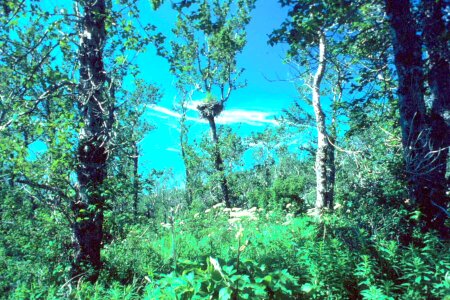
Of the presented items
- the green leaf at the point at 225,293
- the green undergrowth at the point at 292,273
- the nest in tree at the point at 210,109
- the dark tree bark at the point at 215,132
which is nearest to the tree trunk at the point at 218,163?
the dark tree bark at the point at 215,132

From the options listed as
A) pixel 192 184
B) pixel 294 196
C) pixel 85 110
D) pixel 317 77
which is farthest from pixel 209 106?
pixel 85 110

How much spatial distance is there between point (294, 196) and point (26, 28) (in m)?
17.4

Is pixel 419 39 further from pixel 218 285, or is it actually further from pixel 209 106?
pixel 209 106

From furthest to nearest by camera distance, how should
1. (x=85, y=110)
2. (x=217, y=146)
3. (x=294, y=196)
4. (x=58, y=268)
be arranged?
(x=217, y=146)
(x=294, y=196)
(x=85, y=110)
(x=58, y=268)

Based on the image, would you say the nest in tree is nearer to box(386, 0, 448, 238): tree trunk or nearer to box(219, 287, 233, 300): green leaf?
box(386, 0, 448, 238): tree trunk

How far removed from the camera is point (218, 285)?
9.20 feet

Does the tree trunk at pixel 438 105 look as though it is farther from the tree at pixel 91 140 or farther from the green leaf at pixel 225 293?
the tree at pixel 91 140

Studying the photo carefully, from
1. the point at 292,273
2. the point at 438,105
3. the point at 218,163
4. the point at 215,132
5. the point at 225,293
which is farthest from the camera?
the point at 215,132

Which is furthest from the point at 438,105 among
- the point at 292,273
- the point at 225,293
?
the point at 225,293

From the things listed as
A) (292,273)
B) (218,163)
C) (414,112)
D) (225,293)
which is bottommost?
(292,273)

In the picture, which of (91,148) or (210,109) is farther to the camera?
(210,109)

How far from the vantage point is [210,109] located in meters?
22.8

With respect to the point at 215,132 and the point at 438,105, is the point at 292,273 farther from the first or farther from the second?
the point at 215,132

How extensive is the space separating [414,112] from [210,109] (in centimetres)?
1837
